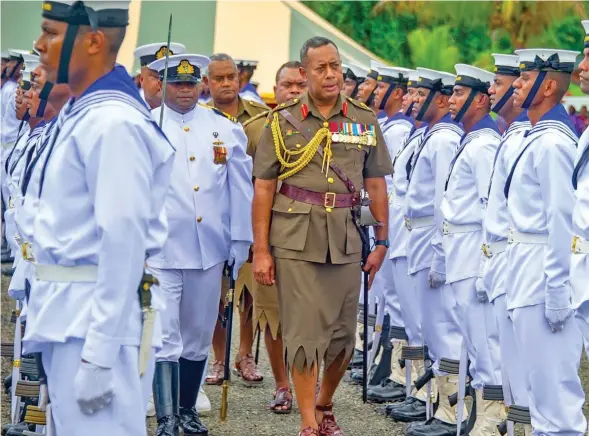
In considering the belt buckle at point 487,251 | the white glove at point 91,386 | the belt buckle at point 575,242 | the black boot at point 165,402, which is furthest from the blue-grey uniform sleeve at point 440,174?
the white glove at point 91,386

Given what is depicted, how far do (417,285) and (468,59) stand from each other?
98.9ft

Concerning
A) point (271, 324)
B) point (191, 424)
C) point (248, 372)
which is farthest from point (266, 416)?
point (248, 372)

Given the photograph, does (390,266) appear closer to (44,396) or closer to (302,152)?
(302,152)

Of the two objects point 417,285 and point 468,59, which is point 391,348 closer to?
point 417,285

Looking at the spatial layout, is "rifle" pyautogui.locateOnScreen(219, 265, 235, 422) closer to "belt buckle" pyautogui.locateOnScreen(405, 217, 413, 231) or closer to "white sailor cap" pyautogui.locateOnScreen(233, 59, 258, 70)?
"belt buckle" pyautogui.locateOnScreen(405, 217, 413, 231)

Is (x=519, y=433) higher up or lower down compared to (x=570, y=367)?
lower down

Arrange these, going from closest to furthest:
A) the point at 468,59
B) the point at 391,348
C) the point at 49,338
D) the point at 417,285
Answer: the point at 49,338 → the point at 417,285 → the point at 391,348 → the point at 468,59

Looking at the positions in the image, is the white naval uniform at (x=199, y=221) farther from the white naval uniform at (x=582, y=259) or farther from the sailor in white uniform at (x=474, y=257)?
the white naval uniform at (x=582, y=259)

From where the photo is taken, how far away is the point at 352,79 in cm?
1325

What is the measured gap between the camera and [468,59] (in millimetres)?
38906

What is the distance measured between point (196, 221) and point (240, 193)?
1.14ft

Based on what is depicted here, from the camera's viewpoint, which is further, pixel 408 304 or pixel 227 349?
pixel 408 304

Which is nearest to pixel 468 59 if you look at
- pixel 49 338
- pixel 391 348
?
pixel 391 348

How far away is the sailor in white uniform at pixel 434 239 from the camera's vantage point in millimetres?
8766
